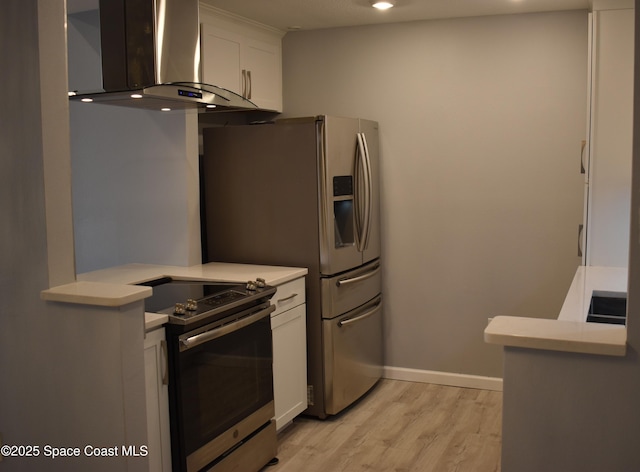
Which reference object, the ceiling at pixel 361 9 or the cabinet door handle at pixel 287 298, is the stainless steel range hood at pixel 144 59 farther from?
the cabinet door handle at pixel 287 298

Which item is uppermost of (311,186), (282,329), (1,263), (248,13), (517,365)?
(248,13)

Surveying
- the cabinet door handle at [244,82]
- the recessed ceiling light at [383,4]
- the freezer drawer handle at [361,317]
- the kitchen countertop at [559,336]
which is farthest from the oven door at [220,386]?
the recessed ceiling light at [383,4]

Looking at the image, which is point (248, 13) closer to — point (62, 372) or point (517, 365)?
point (62, 372)

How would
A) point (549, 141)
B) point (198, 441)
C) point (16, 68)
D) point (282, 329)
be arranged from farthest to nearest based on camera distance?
point (549, 141), point (282, 329), point (198, 441), point (16, 68)

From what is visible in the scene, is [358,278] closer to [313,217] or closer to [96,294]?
[313,217]

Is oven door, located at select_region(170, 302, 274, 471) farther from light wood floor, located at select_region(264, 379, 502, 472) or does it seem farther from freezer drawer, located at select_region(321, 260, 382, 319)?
freezer drawer, located at select_region(321, 260, 382, 319)

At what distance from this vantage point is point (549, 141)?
402 centimetres

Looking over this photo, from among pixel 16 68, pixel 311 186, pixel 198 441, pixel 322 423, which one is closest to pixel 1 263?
pixel 16 68

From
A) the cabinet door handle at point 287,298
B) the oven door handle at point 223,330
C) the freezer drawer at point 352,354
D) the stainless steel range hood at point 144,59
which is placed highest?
the stainless steel range hood at point 144,59

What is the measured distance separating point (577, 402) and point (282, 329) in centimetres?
185

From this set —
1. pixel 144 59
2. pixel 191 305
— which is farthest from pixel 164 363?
pixel 144 59

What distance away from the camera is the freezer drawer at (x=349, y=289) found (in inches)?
147

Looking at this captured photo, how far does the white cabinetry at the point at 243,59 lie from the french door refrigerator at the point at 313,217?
0.33m

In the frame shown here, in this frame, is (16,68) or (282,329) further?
(282,329)
